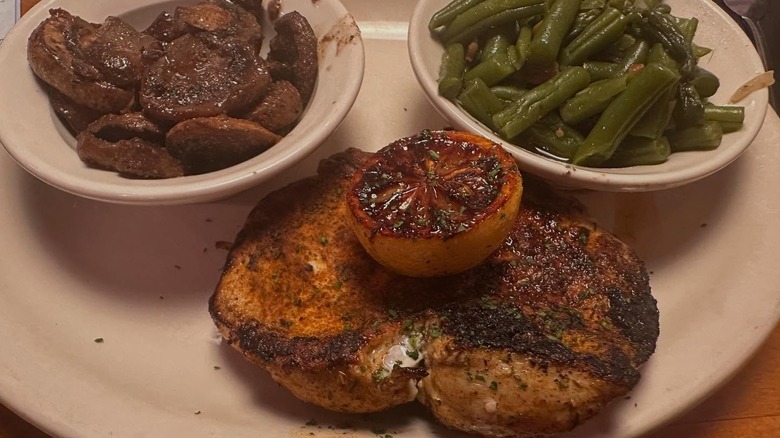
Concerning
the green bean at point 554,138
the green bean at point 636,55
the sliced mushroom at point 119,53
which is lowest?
the green bean at point 554,138

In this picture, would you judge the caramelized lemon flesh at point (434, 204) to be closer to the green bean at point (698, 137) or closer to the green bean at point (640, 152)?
the green bean at point (640, 152)

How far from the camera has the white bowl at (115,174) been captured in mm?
1889

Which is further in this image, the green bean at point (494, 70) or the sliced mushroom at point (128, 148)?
the green bean at point (494, 70)

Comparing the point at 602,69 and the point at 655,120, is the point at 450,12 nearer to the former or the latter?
the point at 602,69

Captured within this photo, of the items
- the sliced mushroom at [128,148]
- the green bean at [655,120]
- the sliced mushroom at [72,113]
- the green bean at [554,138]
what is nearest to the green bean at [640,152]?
the green bean at [655,120]

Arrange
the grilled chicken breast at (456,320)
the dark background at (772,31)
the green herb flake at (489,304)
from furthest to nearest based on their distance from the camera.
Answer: the dark background at (772,31), the green herb flake at (489,304), the grilled chicken breast at (456,320)

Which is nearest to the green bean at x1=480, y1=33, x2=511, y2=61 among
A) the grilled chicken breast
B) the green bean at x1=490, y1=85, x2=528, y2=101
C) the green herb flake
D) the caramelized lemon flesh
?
the green bean at x1=490, y1=85, x2=528, y2=101

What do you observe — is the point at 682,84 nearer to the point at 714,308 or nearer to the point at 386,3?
the point at 714,308

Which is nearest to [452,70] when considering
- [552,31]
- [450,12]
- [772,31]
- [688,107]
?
[450,12]

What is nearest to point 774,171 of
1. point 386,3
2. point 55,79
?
point 386,3

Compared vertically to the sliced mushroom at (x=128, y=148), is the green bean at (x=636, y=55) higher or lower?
lower

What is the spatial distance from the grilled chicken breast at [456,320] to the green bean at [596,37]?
0.53m

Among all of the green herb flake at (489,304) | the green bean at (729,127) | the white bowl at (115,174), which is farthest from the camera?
the green bean at (729,127)

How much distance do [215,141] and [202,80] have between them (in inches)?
9.8
